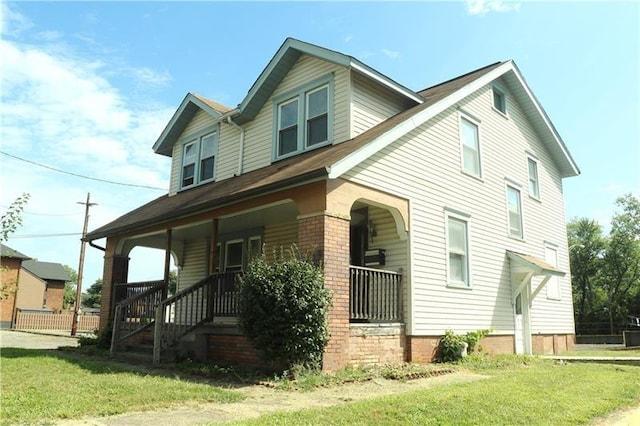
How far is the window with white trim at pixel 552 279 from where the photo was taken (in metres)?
17.7

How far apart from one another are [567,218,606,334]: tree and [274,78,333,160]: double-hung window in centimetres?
4116

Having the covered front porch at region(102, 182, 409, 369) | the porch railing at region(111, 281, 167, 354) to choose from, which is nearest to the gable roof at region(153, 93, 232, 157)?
the covered front porch at region(102, 182, 409, 369)

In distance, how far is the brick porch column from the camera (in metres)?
9.23

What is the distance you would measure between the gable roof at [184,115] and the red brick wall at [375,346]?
8.63m

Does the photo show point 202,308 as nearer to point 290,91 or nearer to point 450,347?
point 450,347

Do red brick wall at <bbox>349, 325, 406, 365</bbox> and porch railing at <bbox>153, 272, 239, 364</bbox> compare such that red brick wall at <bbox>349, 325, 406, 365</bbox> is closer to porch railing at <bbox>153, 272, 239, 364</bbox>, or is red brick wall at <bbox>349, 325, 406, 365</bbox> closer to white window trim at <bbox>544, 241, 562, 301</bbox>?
porch railing at <bbox>153, 272, 239, 364</bbox>

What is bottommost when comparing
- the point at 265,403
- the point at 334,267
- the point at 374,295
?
the point at 265,403

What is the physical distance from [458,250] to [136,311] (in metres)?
8.52

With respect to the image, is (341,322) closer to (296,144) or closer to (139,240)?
(296,144)

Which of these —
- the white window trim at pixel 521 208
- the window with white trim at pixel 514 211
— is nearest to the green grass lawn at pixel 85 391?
the white window trim at pixel 521 208

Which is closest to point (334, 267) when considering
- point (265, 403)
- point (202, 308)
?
point (265, 403)

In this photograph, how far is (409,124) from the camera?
11.6m

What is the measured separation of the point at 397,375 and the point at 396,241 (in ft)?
11.1

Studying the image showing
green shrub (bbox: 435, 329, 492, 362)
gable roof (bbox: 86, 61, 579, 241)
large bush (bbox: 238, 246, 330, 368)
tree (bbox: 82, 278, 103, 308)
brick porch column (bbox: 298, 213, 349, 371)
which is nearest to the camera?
large bush (bbox: 238, 246, 330, 368)
